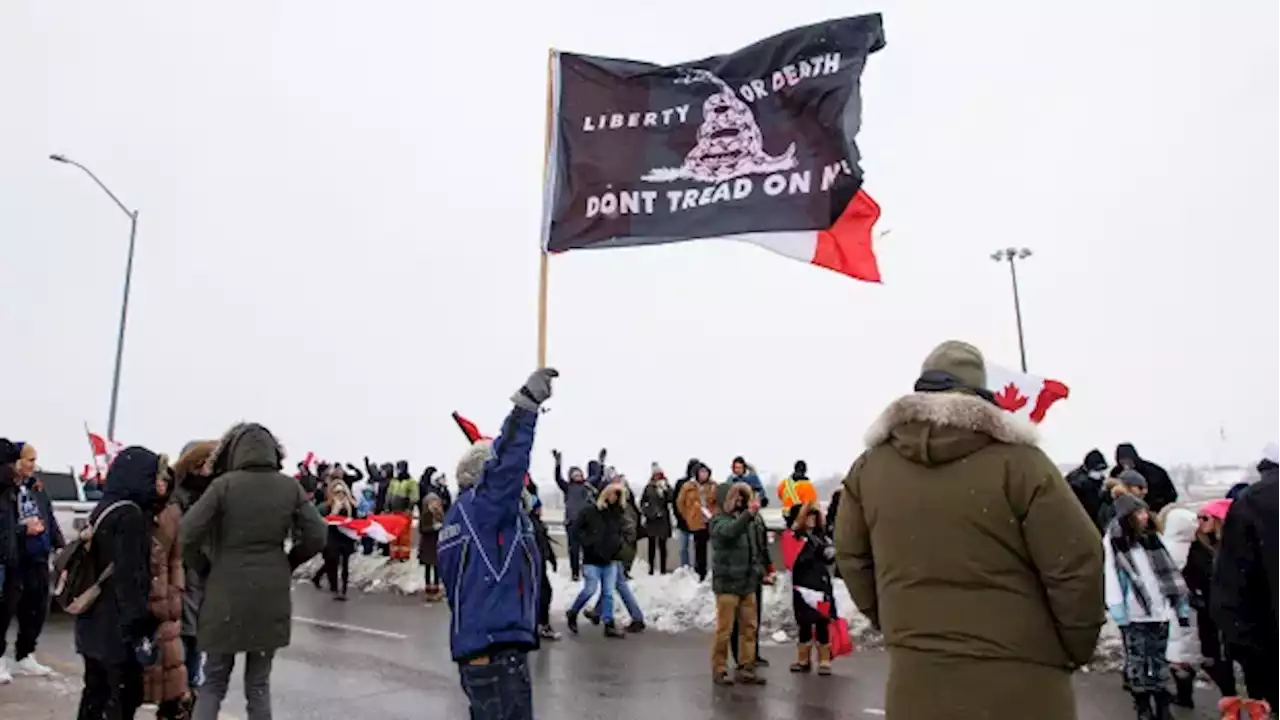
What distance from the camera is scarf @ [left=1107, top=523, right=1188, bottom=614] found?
797 centimetres

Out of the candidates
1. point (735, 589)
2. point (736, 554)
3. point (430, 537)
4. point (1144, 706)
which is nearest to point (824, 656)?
point (735, 589)

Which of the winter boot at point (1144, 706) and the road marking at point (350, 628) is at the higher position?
the road marking at point (350, 628)

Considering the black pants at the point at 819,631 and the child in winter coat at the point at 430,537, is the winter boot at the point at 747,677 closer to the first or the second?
the black pants at the point at 819,631

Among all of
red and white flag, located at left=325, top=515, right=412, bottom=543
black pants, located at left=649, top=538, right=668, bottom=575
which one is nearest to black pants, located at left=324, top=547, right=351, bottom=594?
red and white flag, located at left=325, top=515, right=412, bottom=543

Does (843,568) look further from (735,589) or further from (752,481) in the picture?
(752,481)

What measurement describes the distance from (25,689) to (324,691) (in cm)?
233

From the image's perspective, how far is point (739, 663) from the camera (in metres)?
9.89

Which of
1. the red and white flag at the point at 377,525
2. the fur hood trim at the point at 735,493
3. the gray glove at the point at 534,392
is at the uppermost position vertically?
the gray glove at the point at 534,392

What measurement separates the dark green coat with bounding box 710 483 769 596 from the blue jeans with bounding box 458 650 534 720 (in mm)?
5277

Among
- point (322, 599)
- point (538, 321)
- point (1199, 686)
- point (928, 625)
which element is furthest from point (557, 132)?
point (322, 599)

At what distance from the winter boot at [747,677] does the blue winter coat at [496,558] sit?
5.43m

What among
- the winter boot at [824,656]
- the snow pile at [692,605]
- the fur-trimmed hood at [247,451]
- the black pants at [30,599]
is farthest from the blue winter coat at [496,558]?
the snow pile at [692,605]

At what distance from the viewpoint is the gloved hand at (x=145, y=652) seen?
5.77 m

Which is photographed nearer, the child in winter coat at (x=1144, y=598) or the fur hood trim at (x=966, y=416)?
the fur hood trim at (x=966, y=416)
